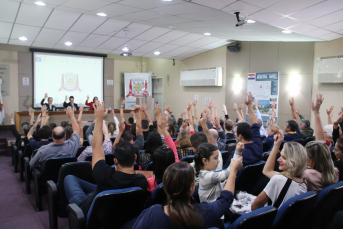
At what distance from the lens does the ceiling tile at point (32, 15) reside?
16.5 feet

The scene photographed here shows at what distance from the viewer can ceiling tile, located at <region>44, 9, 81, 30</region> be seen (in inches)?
213

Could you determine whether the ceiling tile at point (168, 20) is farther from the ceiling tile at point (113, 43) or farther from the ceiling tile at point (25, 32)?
the ceiling tile at point (25, 32)

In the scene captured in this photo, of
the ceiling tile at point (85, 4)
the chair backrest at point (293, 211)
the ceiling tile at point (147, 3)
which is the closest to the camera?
the chair backrest at point (293, 211)

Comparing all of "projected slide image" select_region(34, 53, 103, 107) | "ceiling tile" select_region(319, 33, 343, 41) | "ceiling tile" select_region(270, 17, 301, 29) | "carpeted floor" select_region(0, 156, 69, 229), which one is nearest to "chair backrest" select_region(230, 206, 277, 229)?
"carpeted floor" select_region(0, 156, 69, 229)

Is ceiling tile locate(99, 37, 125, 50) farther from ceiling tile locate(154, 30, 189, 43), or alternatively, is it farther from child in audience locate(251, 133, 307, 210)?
child in audience locate(251, 133, 307, 210)

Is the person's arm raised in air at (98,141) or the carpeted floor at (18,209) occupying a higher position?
the person's arm raised in air at (98,141)

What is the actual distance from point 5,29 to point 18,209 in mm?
5217

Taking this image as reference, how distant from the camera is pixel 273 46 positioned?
289 inches

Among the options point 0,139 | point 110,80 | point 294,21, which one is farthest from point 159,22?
point 110,80

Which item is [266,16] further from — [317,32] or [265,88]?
[265,88]

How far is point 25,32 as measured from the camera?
6.79 metres

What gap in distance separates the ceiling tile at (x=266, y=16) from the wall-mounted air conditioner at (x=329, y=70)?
2.56 meters

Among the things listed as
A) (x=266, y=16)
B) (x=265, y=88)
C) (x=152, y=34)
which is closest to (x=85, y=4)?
(x=152, y=34)

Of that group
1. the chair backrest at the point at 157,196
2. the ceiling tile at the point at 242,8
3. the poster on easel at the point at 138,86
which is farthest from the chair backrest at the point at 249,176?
the poster on easel at the point at 138,86
